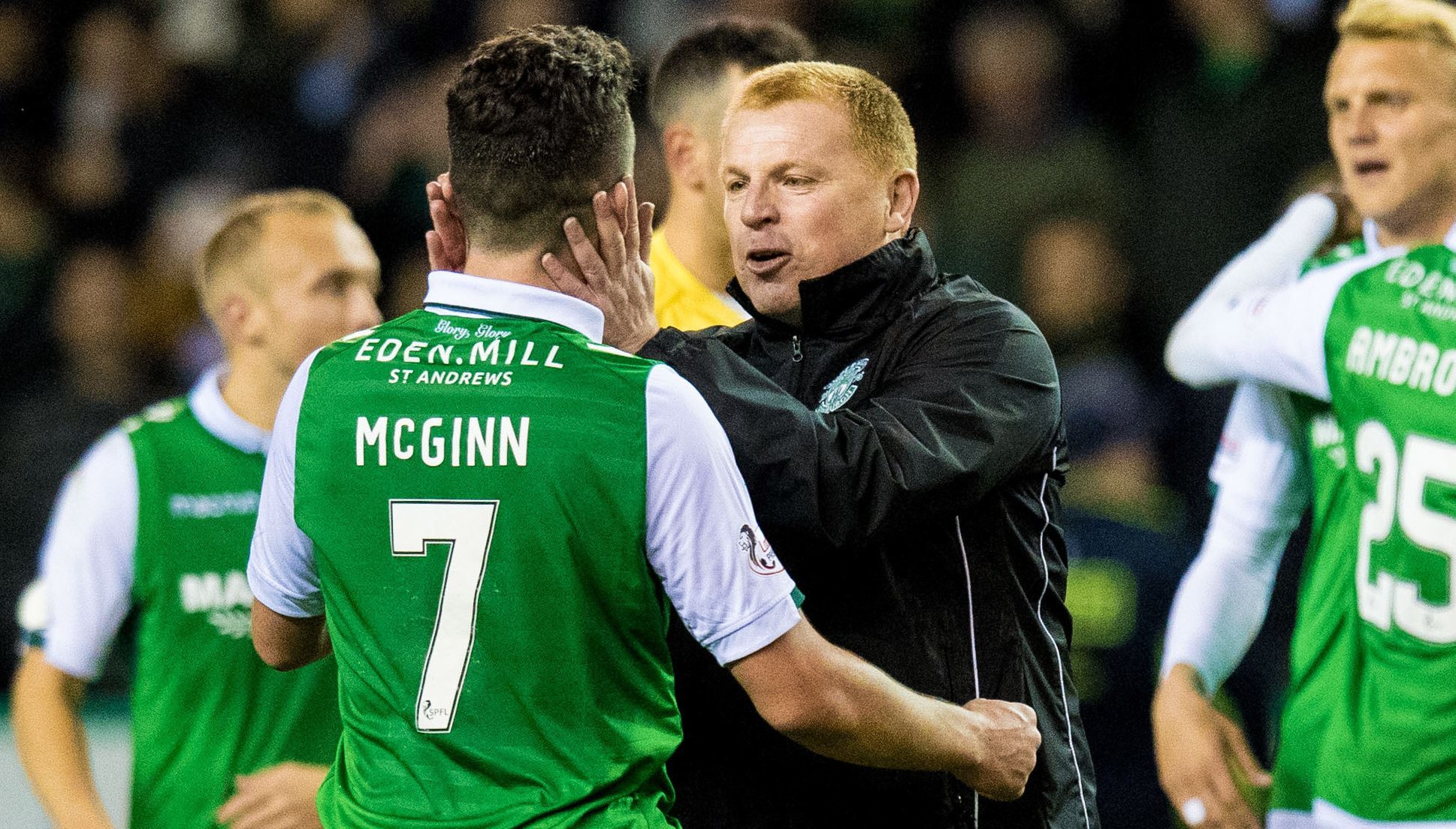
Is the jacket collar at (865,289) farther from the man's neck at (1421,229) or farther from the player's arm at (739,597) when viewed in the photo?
the man's neck at (1421,229)

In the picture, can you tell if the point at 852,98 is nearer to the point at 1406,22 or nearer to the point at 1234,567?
the point at 1406,22

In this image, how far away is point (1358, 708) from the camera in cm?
404

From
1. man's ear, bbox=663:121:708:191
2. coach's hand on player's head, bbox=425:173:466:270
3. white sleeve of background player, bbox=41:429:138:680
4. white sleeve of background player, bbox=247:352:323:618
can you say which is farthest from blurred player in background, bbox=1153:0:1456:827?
white sleeve of background player, bbox=41:429:138:680

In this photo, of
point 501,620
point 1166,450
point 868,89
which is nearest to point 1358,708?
point 868,89

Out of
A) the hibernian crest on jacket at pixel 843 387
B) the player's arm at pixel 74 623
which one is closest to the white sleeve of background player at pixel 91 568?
the player's arm at pixel 74 623

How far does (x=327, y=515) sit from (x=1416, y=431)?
7.81 feet

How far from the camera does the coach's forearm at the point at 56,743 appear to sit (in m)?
3.87

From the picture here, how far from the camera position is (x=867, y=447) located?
9.36ft

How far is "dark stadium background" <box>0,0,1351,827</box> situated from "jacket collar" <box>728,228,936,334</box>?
282cm

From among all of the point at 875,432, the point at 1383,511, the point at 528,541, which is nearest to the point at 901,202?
the point at 875,432

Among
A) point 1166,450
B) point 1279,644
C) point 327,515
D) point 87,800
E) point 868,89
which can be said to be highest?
point 868,89

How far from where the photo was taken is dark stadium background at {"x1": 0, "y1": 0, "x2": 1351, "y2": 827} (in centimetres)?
684

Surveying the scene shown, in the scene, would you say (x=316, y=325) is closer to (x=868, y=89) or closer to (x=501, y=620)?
(x=868, y=89)

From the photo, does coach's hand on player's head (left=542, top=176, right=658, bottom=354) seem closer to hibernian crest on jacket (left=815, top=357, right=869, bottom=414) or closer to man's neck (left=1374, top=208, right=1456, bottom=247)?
hibernian crest on jacket (left=815, top=357, right=869, bottom=414)
